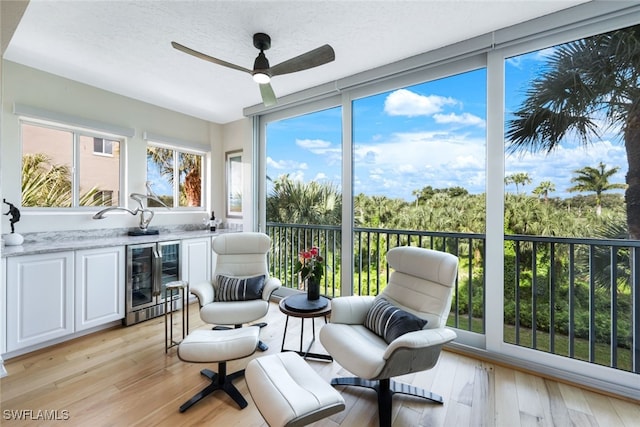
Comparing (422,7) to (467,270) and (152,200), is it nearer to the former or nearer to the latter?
(467,270)

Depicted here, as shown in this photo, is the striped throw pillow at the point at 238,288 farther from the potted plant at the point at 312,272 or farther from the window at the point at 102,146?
the window at the point at 102,146

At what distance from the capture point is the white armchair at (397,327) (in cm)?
165

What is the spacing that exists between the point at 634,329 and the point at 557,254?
66cm

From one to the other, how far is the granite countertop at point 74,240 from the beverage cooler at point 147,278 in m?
0.12

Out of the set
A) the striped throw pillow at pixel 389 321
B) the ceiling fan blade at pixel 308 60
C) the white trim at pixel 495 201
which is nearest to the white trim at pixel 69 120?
the ceiling fan blade at pixel 308 60

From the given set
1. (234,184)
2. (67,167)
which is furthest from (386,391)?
(67,167)

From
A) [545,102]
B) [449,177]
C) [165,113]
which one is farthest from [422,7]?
[165,113]

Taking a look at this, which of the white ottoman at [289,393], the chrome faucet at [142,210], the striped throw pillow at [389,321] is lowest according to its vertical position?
the white ottoman at [289,393]

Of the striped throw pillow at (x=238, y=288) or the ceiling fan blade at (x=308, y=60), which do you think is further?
the striped throw pillow at (x=238, y=288)

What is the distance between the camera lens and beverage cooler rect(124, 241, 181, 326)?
317cm

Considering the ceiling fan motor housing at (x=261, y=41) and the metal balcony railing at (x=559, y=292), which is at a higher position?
the ceiling fan motor housing at (x=261, y=41)

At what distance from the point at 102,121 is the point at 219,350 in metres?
3.22

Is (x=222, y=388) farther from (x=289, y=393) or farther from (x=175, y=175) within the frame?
(x=175, y=175)

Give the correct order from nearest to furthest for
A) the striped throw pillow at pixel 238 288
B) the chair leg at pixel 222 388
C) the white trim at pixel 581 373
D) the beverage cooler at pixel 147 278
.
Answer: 1. the chair leg at pixel 222 388
2. the white trim at pixel 581 373
3. the striped throw pillow at pixel 238 288
4. the beverage cooler at pixel 147 278
